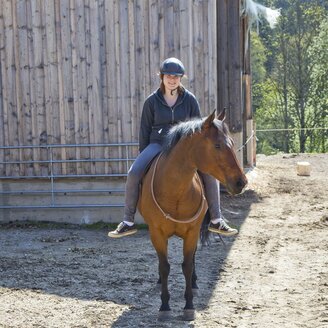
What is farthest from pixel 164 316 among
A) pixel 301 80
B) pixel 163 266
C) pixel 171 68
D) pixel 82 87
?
pixel 301 80

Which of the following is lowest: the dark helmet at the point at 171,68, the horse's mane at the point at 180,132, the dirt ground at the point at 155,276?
the dirt ground at the point at 155,276

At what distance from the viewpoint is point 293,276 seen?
688cm

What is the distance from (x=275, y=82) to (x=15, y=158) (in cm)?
2527

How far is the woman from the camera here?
18.8ft

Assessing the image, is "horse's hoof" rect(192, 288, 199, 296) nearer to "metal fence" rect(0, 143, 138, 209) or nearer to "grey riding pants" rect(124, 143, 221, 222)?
"grey riding pants" rect(124, 143, 221, 222)

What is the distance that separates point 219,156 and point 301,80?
2708 cm

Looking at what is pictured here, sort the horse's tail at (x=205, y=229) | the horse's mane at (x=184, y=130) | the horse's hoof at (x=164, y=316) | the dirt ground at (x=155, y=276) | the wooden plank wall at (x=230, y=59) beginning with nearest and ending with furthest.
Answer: the horse's mane at (x=184, y=130), the horse's hoof at (x=164, y=316), the dirt ground at (x=155, y=276), the horse's tail at (x=205, y=229), the wooden plank wall at (x=230, y=59)

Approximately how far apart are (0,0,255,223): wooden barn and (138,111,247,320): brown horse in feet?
13.7

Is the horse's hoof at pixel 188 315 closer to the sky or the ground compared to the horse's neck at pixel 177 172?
closer to the ground

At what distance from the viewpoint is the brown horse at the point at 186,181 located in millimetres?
4867

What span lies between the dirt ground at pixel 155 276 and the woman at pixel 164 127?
78 cm

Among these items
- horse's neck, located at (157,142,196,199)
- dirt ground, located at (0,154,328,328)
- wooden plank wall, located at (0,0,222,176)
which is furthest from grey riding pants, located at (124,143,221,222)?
wooden plank wall, located at (0,0,222,176)

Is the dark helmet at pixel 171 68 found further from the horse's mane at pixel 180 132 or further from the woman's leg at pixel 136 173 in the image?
the woman's leg at pixel 136 173

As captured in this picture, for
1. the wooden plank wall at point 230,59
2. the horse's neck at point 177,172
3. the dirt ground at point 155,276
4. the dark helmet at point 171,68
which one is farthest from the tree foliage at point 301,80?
the horse's neck at point 177,172
